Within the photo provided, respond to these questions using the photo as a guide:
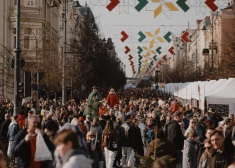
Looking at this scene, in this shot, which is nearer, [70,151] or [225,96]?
[70,151]

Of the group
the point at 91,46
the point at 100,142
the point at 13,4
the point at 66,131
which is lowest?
the point at 100,142

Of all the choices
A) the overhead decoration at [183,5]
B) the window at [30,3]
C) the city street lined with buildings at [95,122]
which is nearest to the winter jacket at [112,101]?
the city street lined with buildings at [95,122]

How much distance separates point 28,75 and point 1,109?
3.99m

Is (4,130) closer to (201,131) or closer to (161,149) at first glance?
(201,131)

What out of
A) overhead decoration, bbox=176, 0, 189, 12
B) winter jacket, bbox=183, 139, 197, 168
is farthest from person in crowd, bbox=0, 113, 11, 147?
overhead decoration, bbox=176, 0, 189, 12

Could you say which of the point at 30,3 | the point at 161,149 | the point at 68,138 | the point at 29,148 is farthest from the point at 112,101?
the point at 30,3

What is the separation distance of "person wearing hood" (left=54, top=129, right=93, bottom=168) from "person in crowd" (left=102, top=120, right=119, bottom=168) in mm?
9616

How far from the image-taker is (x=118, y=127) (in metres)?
17.9

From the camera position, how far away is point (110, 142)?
16.5m

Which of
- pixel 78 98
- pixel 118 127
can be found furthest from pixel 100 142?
pixel 78 98

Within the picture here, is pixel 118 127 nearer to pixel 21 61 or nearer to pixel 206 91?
pixel 21 61

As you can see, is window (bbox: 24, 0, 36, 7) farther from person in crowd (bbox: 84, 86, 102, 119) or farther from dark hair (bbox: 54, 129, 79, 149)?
dark hair (bbox: 54, 129, 79, 149)

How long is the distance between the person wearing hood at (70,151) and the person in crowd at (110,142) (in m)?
9.62

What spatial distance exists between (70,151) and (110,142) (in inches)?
396
